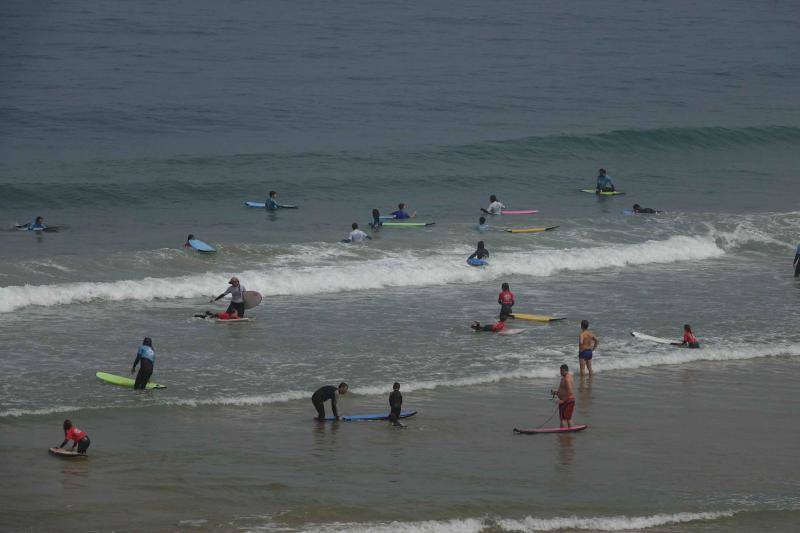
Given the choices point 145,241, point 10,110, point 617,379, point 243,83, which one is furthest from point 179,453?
point 243,83

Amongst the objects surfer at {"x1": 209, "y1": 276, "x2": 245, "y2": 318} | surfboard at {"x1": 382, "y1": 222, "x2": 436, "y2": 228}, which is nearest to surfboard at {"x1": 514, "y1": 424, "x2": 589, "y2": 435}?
surfer at {"x1": 209, "y1": 276, "x2": 245, "y2": 318}

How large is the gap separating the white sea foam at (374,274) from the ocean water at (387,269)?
3.7 inches

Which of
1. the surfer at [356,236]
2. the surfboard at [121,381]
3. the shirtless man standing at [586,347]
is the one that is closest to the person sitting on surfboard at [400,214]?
the surfer at [356,236]

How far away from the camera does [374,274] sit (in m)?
31.6

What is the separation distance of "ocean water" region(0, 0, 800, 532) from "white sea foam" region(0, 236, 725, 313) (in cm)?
9

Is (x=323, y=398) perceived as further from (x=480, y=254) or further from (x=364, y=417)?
(x=480, y=254)

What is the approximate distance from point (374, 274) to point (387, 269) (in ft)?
1.92

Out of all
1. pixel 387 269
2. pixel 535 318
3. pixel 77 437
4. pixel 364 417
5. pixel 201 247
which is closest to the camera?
pixel 77 437

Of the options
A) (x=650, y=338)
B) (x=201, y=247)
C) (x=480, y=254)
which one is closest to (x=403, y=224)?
(x=480, y=254)

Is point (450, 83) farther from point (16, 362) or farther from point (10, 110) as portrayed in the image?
point (16, 362)

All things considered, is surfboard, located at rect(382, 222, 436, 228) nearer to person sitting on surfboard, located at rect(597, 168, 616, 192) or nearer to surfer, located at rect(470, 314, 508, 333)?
person sitting on surfboard, located at rect(597, 168, 616, 192)

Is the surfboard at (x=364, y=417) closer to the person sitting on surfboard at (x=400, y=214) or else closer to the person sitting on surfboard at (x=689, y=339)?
the person sitting on surfboard at (x=689, y=339)

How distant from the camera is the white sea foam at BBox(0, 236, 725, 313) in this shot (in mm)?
28344

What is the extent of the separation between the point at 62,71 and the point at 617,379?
1738 inches
